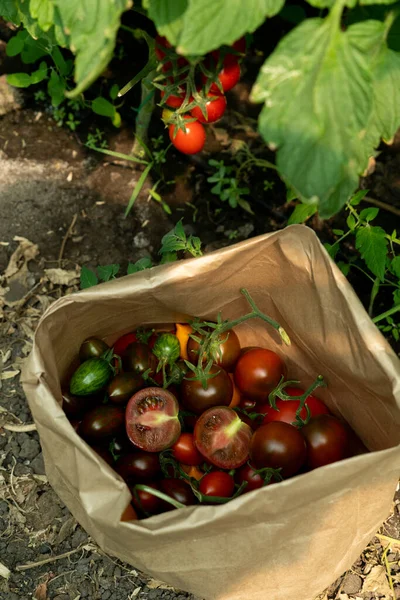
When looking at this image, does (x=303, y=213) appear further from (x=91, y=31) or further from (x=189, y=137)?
(x=91, y=31)

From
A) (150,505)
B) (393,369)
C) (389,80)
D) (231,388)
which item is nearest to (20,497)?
(150,505)

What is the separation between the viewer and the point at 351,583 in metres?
1.51

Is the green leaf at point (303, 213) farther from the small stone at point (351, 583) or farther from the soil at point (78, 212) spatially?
the small stone at point (351, 583)

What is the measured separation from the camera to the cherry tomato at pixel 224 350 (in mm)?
1418

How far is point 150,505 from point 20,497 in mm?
420

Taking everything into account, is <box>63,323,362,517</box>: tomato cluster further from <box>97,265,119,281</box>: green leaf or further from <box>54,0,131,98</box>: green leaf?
<box>54,0,131,98</box>: green leaf

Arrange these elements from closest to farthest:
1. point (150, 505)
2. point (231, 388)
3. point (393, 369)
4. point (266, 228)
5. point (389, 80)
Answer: point (389, 80) < point (393, 369) < point (150, 505) < point (231, 388) < point (266, 228)

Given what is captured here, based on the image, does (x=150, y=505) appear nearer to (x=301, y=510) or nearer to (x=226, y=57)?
(x=301, y=510)

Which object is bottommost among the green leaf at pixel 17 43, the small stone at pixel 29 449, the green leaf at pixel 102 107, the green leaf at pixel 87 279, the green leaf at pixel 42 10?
the small stone at pixel 29 449

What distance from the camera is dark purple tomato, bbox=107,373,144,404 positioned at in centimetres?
137

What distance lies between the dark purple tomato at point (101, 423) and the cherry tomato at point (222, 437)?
16 cm

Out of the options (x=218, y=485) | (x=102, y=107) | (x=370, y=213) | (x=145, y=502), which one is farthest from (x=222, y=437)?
(x=102, y=107)

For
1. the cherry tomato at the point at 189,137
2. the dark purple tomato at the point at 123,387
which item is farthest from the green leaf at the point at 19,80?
the dark purple tomato at the point at 123,387

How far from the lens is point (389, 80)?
1.00m
